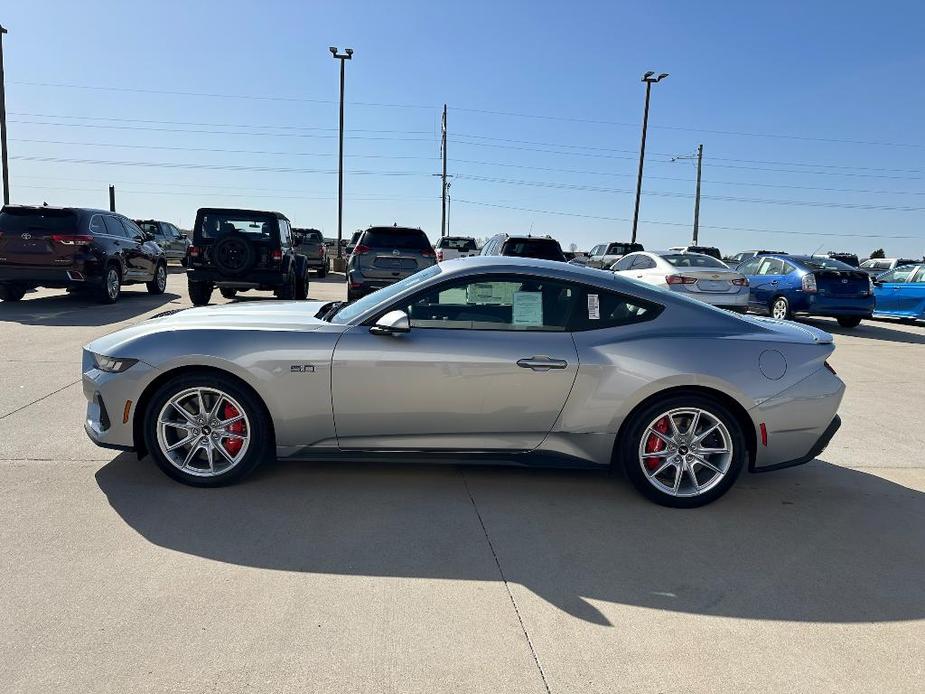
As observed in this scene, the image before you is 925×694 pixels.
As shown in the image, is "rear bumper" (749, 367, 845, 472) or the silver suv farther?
the silver suv

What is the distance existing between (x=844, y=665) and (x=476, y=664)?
138 centimetres

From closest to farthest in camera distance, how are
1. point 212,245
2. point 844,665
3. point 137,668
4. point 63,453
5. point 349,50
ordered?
point 137,668 → point 844,665 → point 63,453 → point 212,245 → point 349,50

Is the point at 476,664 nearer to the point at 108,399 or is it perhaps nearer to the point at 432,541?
the point at 432,541

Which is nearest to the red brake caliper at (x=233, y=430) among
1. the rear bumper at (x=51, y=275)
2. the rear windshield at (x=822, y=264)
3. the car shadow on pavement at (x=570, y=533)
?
the car shadow on pavement at (x=570, y=533)

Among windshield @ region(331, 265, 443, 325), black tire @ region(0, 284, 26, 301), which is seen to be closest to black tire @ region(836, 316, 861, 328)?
windshield @ region(331, 265, 443, 325)

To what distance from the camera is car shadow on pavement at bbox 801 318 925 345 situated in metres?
11.7

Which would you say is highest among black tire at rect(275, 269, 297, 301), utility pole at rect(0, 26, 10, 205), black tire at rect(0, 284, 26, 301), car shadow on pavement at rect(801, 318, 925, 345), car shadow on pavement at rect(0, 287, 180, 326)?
utility pole at rect(0, 26, 10, 205)

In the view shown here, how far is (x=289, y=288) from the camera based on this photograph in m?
13.0

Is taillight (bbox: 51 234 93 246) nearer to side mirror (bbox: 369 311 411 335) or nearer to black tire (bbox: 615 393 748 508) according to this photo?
side mirror (bbox: 369 311 411 335)

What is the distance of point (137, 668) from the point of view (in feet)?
7.19

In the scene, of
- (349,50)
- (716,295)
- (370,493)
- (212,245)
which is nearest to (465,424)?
(370,493)

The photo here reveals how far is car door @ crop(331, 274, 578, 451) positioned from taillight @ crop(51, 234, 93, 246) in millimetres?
9571

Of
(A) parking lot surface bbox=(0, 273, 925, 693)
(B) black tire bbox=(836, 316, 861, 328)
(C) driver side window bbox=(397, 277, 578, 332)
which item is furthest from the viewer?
(B) black tire bbox=(836, 316, 861, 328)

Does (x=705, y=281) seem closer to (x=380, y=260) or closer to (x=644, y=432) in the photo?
(x=380, y=260)
